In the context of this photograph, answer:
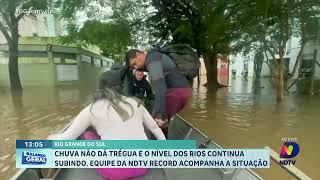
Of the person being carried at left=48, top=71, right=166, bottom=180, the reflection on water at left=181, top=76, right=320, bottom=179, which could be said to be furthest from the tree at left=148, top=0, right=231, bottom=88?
the person being carried at left=48, top=71, right=166, bottom=180

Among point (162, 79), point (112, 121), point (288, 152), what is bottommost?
point (288, 152)

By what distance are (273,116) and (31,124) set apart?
1954 millimetres

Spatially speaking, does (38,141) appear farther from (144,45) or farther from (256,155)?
(256,155)

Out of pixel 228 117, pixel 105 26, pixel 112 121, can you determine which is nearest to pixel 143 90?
pixel 105 26

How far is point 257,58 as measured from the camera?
194 centimetres

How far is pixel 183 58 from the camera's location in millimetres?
1257

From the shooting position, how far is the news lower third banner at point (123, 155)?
0.97m

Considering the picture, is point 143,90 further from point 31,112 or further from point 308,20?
point 308,20

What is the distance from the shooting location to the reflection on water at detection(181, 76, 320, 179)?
2275mm

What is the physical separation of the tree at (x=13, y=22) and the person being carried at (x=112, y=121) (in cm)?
51

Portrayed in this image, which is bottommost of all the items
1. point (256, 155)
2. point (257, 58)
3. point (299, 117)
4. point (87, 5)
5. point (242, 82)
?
point (299, 117)

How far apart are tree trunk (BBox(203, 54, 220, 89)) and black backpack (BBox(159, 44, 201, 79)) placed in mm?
288

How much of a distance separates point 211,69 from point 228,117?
149cm

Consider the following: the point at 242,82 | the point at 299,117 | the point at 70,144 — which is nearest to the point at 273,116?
the point at 299,117
